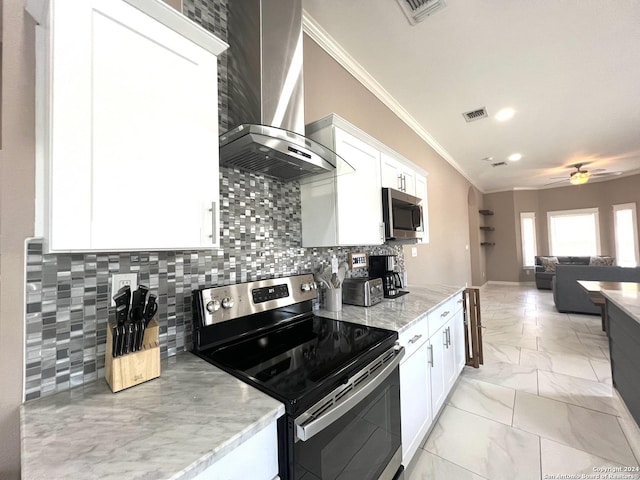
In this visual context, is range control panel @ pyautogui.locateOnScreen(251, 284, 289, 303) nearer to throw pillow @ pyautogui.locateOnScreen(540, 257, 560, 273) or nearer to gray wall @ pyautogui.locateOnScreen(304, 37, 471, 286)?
gray wall @ pyautogui.locateOnScreen(304, 37, 471, 286)

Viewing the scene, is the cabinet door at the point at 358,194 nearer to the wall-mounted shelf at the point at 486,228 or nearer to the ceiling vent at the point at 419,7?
the ceiling vent at the point at 419,7

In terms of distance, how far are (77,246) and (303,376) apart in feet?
2.49

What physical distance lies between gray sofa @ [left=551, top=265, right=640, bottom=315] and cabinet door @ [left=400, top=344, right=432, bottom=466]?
4424 mm

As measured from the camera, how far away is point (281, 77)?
139 cm

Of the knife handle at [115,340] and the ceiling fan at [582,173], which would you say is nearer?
the knife handle at [115,340]

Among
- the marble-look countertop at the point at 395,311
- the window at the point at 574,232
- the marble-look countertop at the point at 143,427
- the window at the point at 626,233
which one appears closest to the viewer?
the marble-look countertop at the point at 143,427

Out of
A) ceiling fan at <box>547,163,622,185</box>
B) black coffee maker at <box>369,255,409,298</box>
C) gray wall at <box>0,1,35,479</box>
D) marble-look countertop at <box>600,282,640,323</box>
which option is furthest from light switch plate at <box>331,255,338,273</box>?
ceiling fan at <box>547,163,622,185</box>

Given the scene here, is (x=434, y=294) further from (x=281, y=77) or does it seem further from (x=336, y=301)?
(x=281, y=77)

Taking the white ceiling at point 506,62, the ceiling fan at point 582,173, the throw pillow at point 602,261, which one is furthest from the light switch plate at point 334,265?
the throw pillow at point 602,261

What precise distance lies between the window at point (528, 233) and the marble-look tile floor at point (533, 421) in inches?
213

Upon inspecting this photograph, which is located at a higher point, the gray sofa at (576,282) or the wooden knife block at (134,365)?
the wooden knife block at (134,365)

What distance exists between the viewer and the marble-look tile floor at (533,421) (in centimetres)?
151

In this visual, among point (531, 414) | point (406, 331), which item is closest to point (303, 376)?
point (406, 331)

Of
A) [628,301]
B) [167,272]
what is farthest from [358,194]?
[628,301]
